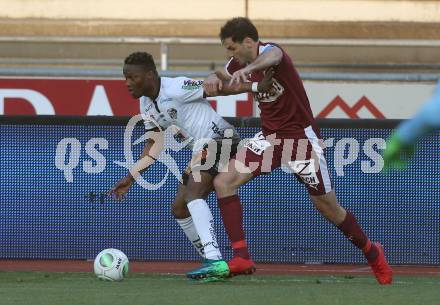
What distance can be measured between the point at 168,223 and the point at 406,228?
2.08m

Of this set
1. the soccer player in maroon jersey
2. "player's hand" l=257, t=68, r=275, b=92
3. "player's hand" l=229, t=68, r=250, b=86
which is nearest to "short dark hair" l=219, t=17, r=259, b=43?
the soccer player in maroon jersey

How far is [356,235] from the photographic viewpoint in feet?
27.4

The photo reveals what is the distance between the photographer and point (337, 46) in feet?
58.7

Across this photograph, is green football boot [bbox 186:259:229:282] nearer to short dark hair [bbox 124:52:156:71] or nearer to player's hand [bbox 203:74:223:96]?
player's hand [bbox 203:74:223:96]

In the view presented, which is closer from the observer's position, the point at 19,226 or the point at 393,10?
the point at 19,226

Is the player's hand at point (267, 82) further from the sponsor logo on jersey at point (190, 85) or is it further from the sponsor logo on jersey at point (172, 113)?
the sponsor logo on jersey at point (172, 113)

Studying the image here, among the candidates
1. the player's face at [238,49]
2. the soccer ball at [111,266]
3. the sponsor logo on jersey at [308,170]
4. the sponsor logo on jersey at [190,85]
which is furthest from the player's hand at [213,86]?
the soccer ball at [111,266]

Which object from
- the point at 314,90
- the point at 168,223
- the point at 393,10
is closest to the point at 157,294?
the point at 168,223

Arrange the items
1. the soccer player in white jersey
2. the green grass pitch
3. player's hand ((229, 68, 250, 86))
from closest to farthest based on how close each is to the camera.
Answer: the green grass pitch
player's hand ((229, 68, 250, 86))
the soccer player in white jersey

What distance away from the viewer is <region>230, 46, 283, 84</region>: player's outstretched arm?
7637 mm

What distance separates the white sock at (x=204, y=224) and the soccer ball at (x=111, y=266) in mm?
644

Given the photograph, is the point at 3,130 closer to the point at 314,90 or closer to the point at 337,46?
the point at 314,90

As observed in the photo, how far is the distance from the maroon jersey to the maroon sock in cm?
72

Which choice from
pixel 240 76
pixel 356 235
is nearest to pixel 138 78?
pixel 240 76
